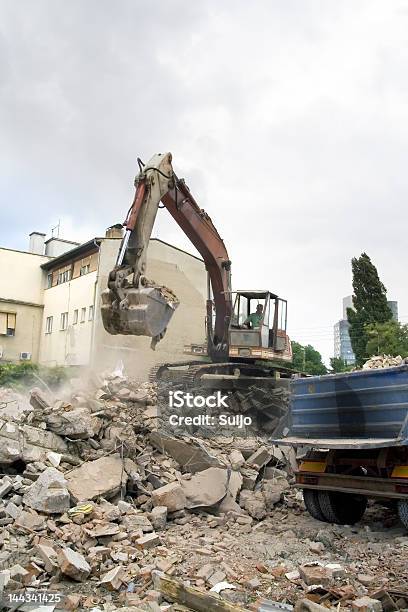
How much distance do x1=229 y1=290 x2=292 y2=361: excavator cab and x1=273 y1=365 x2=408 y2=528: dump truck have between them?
4607 mm

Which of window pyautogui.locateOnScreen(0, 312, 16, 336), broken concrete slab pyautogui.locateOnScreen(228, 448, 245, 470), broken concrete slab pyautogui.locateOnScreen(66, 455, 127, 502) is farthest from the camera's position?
window pyautogui.locateOnScreen(0, 312, 16, 336)

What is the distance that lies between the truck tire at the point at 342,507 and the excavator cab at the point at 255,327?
5.28 meters

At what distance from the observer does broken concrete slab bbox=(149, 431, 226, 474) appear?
8.19m

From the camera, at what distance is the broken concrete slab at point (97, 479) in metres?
6.66

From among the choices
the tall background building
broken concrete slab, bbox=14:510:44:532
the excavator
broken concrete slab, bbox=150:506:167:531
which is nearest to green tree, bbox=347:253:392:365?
the tall background building

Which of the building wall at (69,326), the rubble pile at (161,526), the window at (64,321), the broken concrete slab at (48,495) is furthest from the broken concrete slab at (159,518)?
the window at (64,321)

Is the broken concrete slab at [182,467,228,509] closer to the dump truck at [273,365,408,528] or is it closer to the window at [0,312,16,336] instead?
the dump truck at [273,365,408,528]

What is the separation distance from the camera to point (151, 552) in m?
5.49

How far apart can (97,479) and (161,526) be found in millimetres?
1009

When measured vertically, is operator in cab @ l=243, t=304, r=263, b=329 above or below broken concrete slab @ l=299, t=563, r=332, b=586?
above

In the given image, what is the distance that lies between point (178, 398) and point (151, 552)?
720 cm

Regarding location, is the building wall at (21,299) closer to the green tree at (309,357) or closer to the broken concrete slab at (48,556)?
the green tree at (309,357)

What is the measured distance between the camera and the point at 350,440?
256 inches

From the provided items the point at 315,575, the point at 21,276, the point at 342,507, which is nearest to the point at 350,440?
the point at 342,507
